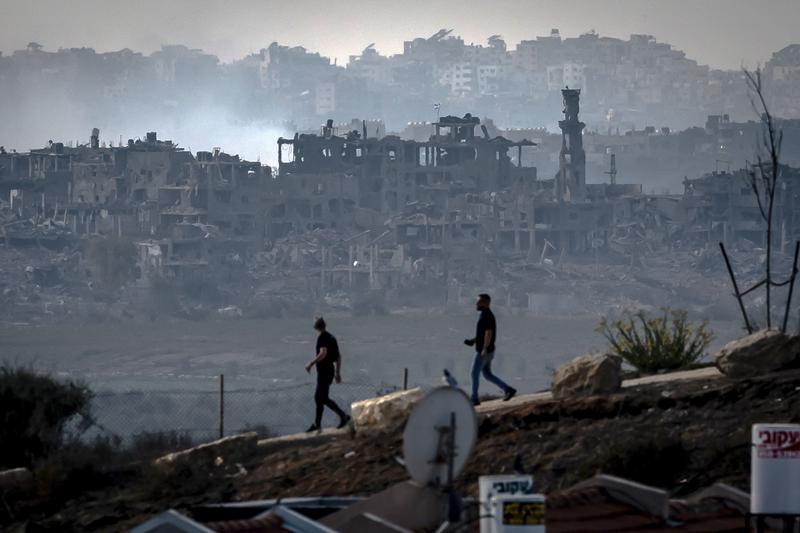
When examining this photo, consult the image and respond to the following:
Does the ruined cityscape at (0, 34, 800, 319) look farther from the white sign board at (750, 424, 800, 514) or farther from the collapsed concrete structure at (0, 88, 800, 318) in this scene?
the white sign board at (750, 424, 800, 514)

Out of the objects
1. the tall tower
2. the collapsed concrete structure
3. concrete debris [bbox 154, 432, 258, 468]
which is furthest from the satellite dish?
the tall tower

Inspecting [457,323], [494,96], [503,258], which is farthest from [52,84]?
[457,323]

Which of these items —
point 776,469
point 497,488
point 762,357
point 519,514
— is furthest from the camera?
point 762,357

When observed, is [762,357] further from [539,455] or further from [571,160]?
[571,160]

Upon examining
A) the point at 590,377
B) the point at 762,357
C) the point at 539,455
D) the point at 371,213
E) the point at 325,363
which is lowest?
the point at 371,213

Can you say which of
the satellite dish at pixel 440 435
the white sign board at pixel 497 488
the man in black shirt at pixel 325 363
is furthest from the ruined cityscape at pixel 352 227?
the white sign board at pixel 497 488

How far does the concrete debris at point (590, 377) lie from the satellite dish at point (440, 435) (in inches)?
316

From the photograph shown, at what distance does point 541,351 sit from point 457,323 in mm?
9153

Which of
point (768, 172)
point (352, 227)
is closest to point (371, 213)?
point (352, 227)

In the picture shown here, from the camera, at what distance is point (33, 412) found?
21.1 metres

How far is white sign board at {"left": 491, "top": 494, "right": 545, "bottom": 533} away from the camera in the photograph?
26.1 ft

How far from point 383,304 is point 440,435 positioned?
74.2m

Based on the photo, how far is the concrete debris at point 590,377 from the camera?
57.2ft

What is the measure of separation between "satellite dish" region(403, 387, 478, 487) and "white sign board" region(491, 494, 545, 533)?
1196mm
